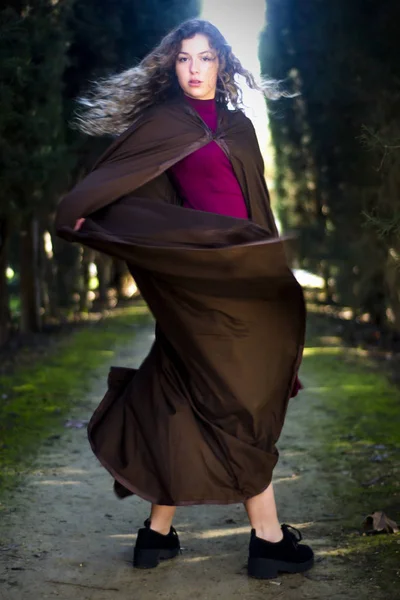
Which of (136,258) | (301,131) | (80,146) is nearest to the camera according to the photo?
(136,258)

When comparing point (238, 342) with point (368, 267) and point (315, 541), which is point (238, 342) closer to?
point (315, 541)

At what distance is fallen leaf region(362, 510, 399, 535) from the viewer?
175 inches

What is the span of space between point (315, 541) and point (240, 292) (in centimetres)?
131

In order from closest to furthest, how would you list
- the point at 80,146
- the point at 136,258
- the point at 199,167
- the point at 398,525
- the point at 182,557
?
the point at 136,258, the point at 199,167, the point at 182,557, the point at 398,525, the point at 80,146

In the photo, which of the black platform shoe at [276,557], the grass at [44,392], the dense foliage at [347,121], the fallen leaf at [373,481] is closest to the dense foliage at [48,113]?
the grass at [44,392]

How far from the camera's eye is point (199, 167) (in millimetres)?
3873

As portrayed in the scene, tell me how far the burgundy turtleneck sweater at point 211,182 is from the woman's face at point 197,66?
0.26m

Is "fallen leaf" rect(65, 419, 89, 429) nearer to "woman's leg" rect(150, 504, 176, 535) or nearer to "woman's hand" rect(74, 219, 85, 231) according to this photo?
"woman's leg" rect(150, 504, 176, 535)

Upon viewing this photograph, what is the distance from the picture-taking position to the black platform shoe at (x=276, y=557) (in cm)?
387

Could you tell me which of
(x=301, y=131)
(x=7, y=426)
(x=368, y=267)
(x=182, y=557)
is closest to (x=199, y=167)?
(x=182, y=557)

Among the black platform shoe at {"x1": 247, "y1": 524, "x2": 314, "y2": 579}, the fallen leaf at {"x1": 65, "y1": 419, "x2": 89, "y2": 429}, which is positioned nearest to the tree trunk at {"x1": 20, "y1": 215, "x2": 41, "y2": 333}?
the fallen leaf at {"x1": 65, "y1": 419, "x2": 89, "y2": 429}

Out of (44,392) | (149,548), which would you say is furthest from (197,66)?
(44,392)

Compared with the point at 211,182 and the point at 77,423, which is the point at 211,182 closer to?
the point at 211,182

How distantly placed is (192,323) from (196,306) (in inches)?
2.7
